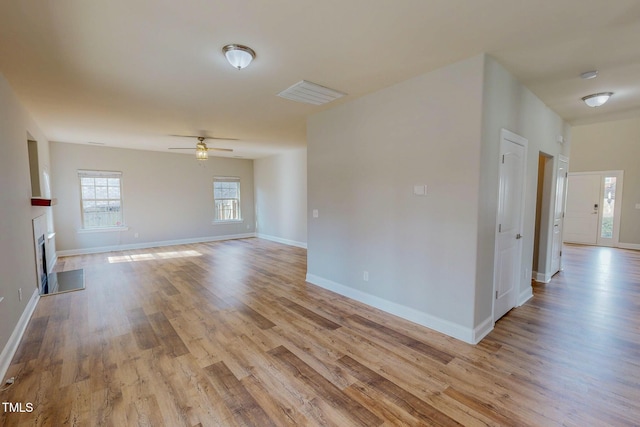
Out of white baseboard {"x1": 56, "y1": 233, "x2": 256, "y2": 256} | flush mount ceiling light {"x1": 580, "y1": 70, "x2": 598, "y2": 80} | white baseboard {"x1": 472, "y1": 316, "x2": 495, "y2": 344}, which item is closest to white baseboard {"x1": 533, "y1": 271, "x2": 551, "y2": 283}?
white baseboard {"x1": 472, "y1": 316, "x2": 495, "y2": 344}

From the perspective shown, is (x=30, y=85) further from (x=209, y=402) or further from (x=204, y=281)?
(x=209, y=402)

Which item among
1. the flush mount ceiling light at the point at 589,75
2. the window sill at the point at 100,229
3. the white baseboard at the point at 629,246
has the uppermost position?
the flush mount ceiling light at the point at 589,75

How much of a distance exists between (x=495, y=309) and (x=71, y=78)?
201 inches

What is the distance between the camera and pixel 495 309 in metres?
3.05

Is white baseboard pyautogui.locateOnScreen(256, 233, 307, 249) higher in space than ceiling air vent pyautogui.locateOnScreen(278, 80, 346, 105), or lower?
lower

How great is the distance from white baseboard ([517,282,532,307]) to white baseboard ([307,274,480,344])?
1169 mm

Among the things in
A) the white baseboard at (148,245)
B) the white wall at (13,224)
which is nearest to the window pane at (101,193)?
the white baseboard at (148,245)

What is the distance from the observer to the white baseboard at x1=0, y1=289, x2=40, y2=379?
2.29 m

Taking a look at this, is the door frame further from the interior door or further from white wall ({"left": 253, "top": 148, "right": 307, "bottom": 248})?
the interior door

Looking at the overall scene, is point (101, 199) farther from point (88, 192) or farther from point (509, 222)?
point (509, 222)

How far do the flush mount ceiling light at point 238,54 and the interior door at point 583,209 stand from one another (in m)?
9.47

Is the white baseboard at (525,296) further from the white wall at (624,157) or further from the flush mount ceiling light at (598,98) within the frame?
the white wall at (624,157)

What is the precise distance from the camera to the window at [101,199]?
22.3 ft

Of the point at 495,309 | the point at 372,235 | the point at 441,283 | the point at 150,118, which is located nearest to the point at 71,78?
the point at 150,118
